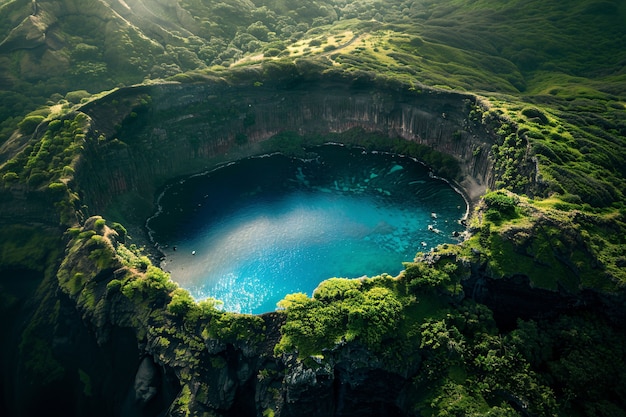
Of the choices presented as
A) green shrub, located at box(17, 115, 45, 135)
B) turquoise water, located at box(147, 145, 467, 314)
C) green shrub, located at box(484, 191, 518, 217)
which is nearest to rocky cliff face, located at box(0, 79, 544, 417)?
green shrub, located at box(17, 115, 45, 135)

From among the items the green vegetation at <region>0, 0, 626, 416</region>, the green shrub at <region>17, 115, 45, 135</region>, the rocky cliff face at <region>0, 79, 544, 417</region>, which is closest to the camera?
the green vegetation at <region>0, 0, 626, 416</region>

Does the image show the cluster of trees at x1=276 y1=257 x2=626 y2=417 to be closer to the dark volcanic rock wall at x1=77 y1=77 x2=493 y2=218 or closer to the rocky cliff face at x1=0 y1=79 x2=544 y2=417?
the rocky cliff face at x1=0 y1=79 x2=544 y2=417

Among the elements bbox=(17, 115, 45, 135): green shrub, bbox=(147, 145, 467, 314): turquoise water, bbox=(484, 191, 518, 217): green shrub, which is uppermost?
bbox=(17, 115, 45, 135): green shrub

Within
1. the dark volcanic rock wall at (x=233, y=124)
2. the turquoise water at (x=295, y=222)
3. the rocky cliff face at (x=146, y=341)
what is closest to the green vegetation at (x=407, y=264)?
the rocky cliff face at (x=146, y=341)

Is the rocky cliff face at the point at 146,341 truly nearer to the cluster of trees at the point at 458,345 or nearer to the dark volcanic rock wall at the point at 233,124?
the dark volcanic rock wall at the point at 233,124

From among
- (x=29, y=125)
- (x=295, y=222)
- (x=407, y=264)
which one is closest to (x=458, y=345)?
(x=407, y=264)

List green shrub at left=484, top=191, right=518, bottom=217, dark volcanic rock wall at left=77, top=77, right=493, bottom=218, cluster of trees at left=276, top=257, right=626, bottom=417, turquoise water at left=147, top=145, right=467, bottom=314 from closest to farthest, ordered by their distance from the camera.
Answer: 1. cluster of trees at left=276, top=257, right=626, bottom=417
2. green shrub at left=484, top=191, right=518, bottom=217
3. turquoise water at left=147, top=145, right=467, bottom=314
4. dark volcanic rock wall at left=77, top=77, right=493, bottom=218

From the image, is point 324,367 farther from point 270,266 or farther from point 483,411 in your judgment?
point 270,266

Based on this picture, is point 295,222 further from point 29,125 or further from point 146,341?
point 29,125
